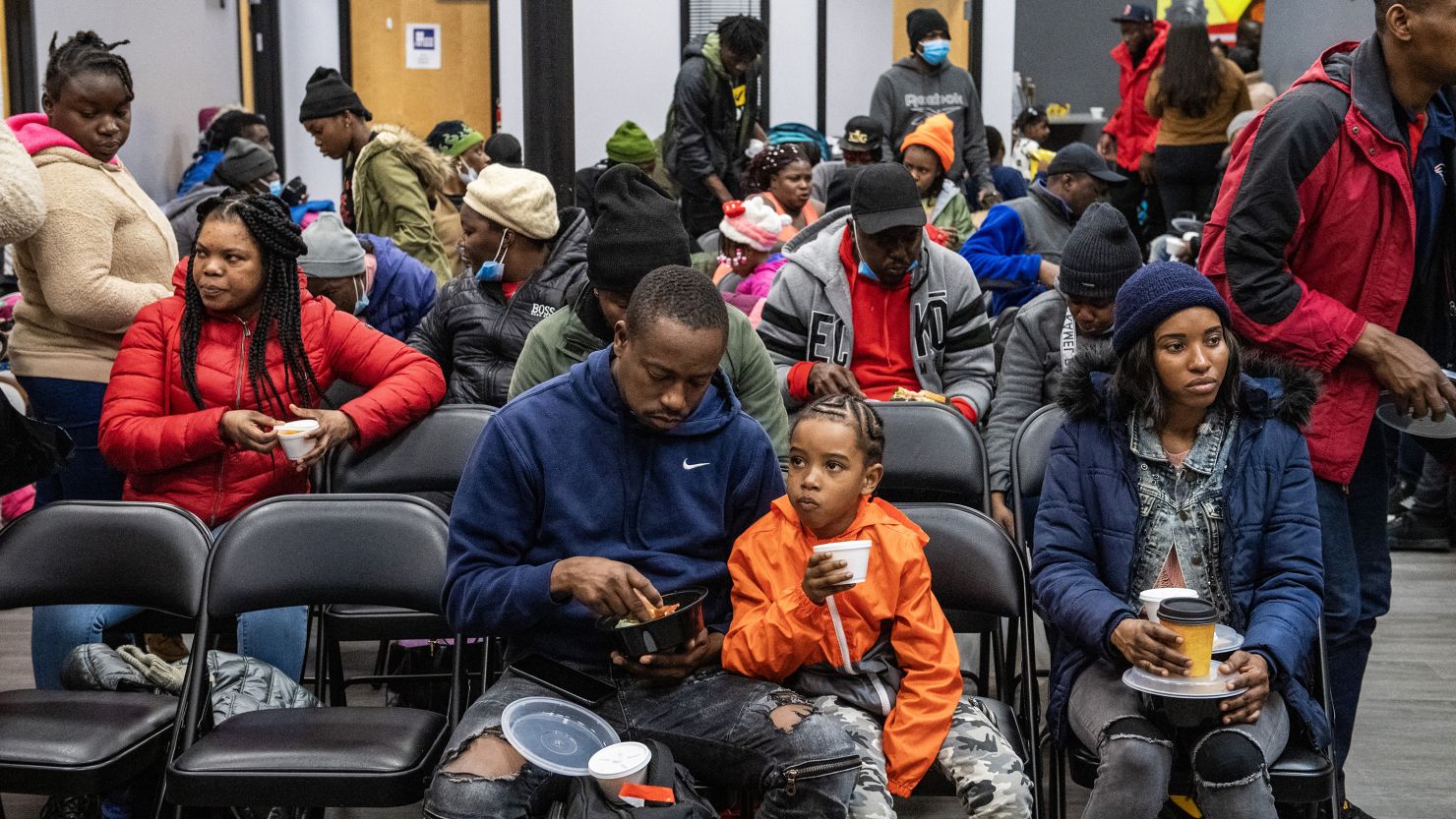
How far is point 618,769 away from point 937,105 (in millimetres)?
5891

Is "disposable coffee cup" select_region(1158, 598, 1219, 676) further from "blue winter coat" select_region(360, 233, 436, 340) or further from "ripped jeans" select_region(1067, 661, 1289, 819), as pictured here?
"blue winter coat" select_region(360, 233, 436, 340)

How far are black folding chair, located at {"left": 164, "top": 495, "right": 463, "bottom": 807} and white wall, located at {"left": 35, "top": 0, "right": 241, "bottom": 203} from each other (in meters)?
5.11

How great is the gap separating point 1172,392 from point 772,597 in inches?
34.9

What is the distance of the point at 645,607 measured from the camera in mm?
2346

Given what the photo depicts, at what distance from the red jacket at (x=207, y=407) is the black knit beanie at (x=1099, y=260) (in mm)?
1757

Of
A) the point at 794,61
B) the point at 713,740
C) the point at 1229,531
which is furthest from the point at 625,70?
the point at 713,740

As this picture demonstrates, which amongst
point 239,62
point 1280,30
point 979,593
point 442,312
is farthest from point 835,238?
point 239,62

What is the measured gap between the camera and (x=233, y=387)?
3441 millimetres

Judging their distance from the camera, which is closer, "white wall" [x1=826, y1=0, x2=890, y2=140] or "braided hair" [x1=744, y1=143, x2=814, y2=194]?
"braided hair" [x1=744, y1=143, x2=814, y2=194]

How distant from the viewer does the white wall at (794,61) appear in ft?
31.3

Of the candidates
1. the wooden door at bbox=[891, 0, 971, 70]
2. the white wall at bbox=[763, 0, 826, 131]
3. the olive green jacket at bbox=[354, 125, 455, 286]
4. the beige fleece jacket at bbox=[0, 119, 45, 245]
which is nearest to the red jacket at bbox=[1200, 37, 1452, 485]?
the beige fleece jacket at bbox=[0, 119, 45, 245]

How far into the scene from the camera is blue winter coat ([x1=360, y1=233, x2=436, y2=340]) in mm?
4773

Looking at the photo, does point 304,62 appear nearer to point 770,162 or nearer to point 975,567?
point 770,162

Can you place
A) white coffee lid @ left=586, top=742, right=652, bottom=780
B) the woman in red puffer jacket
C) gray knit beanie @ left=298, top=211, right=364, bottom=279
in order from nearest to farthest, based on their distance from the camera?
white coffee lid @ left=586, top=742, right=652, bottom=780 → the woman in red puffer jacket → gray knit beanie @ left=298, top=211, right=364, bottom=279
